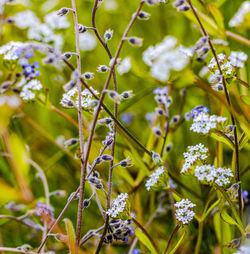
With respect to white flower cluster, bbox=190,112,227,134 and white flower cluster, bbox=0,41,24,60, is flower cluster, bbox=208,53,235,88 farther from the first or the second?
white flower cluster, bbox=0,41,24,60

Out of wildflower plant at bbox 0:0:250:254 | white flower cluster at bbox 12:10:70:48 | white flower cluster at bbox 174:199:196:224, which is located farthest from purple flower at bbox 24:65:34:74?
white flower cluster at bbox 174:199:196:224

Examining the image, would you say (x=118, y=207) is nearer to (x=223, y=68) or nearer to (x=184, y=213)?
(x=184, y=213)

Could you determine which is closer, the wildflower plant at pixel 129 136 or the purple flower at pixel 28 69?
the wildflower plant at pixel 129 136

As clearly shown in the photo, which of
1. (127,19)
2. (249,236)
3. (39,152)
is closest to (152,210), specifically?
(249,236)

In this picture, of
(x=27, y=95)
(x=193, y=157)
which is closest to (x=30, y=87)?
(x=27, y=95)

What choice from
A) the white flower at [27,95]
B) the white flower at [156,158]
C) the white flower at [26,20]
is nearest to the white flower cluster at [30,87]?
the white flower at [27,95]

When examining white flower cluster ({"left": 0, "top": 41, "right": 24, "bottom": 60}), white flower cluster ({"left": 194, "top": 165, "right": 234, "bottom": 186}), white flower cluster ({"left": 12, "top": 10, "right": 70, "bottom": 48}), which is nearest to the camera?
white flower cluster ({"left": 194, "top": 165, "right": 234, "bottom": 186})

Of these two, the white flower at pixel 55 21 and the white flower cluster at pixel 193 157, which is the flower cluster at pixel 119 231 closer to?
the white flower cluster at pixel 193 157

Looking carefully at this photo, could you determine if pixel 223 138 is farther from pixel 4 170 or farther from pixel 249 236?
pixel 4 170

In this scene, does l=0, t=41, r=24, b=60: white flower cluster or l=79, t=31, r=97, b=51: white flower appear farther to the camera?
l=79, t=31, r=97, b=51: white flower
